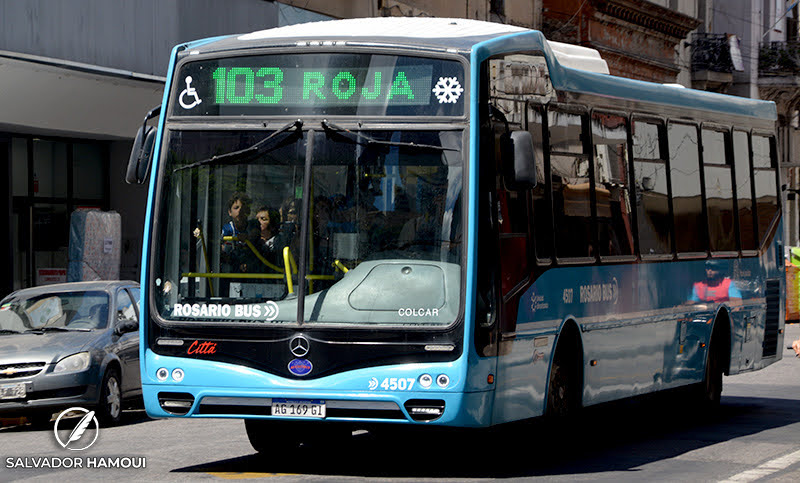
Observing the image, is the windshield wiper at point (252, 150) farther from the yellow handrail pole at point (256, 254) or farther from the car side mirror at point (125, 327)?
the car side mirror at point (125, 327)

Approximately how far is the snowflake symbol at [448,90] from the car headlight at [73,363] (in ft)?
19.3

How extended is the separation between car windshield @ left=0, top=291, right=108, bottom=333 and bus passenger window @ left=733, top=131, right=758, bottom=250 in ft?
22.1

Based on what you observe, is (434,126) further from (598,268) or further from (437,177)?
(598,268)

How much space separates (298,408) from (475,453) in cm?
237

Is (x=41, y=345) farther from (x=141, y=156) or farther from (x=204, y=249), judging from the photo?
(x=204, y=249)

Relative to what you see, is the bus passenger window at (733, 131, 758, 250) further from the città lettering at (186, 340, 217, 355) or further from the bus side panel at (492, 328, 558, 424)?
the città lettering at (186, 340, 217, 355)

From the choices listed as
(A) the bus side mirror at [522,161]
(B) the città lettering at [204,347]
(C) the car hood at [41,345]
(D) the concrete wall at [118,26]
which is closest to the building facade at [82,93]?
(D) the concrete wall at [118,26]

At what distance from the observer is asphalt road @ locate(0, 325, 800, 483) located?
10531 millimetres

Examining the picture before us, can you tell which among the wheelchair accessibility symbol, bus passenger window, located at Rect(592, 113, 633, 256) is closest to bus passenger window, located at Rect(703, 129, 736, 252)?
bus passenger window, located at Rect(592, 113, 633, 256)

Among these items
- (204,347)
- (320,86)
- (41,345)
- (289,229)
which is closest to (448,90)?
(320,86)

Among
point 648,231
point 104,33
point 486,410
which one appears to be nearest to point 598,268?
point 648,231

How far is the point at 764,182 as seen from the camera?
1692cm

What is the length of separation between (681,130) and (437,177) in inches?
200

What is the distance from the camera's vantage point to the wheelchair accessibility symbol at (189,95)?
10.6 meters
